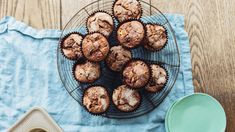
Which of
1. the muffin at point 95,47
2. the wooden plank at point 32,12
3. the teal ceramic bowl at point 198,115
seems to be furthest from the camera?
the wooden plank at point 32,12

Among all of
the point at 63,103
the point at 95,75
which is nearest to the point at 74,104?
the point at 63,103

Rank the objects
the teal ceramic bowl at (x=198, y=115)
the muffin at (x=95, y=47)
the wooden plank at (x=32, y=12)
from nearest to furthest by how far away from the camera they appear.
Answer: the muffin at (x=95, y=47) < the teal ceramic bowl at (x=198, y=115) < the wooden plank at (x=32, y=12)

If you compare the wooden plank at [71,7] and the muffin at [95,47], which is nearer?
the muffin at [95,47]

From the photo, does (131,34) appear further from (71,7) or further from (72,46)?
(71,7)

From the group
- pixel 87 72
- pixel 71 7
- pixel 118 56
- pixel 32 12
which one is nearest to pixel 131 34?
pixel 118 56

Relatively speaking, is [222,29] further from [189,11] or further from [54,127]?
[54,127]

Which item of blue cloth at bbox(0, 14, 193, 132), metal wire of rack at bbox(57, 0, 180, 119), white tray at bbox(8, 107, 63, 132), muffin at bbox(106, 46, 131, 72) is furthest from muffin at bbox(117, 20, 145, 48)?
white tray at bbox(8, 107, 63, 132)

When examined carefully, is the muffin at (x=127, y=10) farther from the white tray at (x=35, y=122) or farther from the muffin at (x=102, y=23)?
the white tray at (x=35, y=122)

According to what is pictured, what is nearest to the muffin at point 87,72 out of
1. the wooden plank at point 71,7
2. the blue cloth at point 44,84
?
the blue cloth at point 44,84
